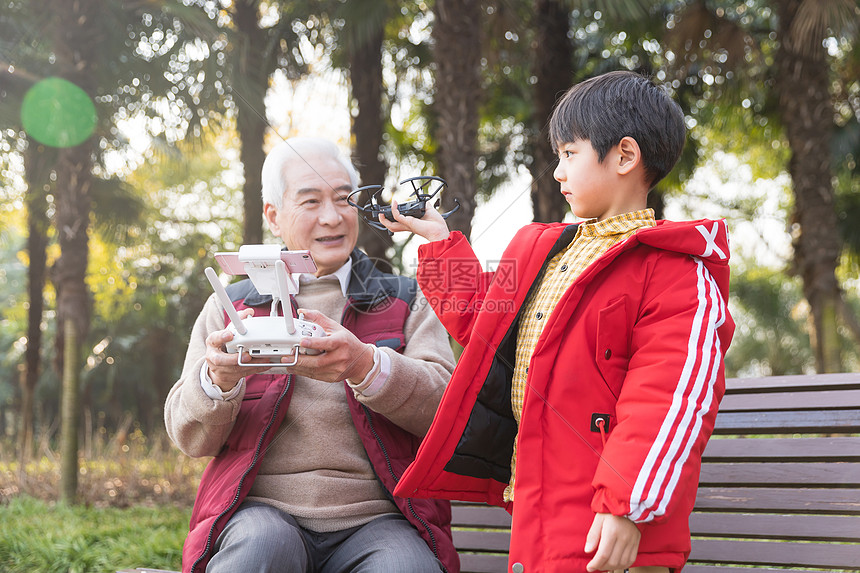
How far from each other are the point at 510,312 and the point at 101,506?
197 inches

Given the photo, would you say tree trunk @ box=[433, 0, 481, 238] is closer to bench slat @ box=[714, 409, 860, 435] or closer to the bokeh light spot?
bench slat @ box=[714, 409, 860, 435]

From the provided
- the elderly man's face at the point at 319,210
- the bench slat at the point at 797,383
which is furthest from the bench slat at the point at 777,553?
the elderly man's face at the point at 319,210

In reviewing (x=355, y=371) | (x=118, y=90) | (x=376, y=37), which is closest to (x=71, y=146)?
(x=118, y=90)

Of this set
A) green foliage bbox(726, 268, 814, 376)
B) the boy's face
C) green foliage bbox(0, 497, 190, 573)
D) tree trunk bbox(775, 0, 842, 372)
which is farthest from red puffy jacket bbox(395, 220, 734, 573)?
green foliage bbox(726, 268, 814, 376)

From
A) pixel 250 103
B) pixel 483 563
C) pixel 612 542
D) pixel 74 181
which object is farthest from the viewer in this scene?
pixel 250 103

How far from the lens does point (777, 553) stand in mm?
1884

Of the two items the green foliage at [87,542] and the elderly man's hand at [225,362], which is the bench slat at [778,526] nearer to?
the elderly man's hand at [225,362]

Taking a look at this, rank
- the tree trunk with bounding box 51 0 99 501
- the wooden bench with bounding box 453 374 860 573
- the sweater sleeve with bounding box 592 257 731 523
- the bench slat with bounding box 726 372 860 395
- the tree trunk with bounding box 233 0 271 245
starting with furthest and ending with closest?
the tree trunk with bounding box 233 0 271 245
the tree trunk with bounding box 51 0 99 501
the bench slat with bounding box 726 372 860 395
the wooden bench with bounding box 453 374 860 573
the sweater sleeve with bounding box 592 257 731 523

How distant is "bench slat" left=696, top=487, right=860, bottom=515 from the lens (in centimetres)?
187

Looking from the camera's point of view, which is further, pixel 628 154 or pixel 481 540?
pixel 481 540

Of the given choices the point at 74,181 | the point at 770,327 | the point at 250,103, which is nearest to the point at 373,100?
the point at 250,103

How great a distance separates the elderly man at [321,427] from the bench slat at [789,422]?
2.79ft

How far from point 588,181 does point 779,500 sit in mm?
1077

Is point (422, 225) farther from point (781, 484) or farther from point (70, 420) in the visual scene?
point (70, 420)
